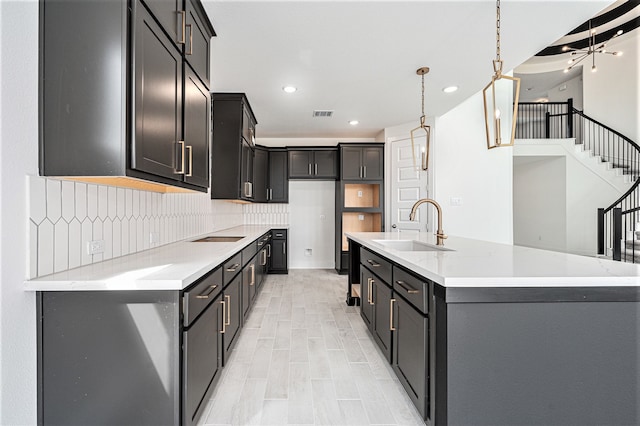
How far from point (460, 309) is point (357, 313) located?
2219 millimetres

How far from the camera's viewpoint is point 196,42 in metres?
1.95

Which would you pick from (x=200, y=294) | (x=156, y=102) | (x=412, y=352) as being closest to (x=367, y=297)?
(x=412, y=352)

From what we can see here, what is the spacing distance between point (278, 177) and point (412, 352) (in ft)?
14.3

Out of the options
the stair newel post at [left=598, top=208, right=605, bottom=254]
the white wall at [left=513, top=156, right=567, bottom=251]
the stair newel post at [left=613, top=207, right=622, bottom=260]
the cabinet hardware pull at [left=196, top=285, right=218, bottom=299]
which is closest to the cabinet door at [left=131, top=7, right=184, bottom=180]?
the cabinet hardware pull at [left=196, top=285, right=218, bottom=299]

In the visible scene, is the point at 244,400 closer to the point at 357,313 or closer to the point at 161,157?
the point at 161,157

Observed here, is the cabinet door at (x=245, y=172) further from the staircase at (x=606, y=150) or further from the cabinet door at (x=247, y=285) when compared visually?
the staircase at (x=606, y=150)

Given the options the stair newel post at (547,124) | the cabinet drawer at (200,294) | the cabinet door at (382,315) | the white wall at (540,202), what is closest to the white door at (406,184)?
the cabinet door at (382,315)

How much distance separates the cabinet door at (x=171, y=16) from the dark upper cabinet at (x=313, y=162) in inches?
146

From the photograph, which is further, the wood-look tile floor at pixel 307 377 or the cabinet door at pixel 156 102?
the wood-look tile floor at pixel 307 377

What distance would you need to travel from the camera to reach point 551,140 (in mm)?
6613

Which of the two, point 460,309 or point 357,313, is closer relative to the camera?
point 460,309

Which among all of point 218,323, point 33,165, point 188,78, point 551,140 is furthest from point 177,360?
point 551,140

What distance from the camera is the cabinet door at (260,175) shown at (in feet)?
16.0

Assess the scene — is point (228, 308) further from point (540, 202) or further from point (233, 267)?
point (540, 202)
